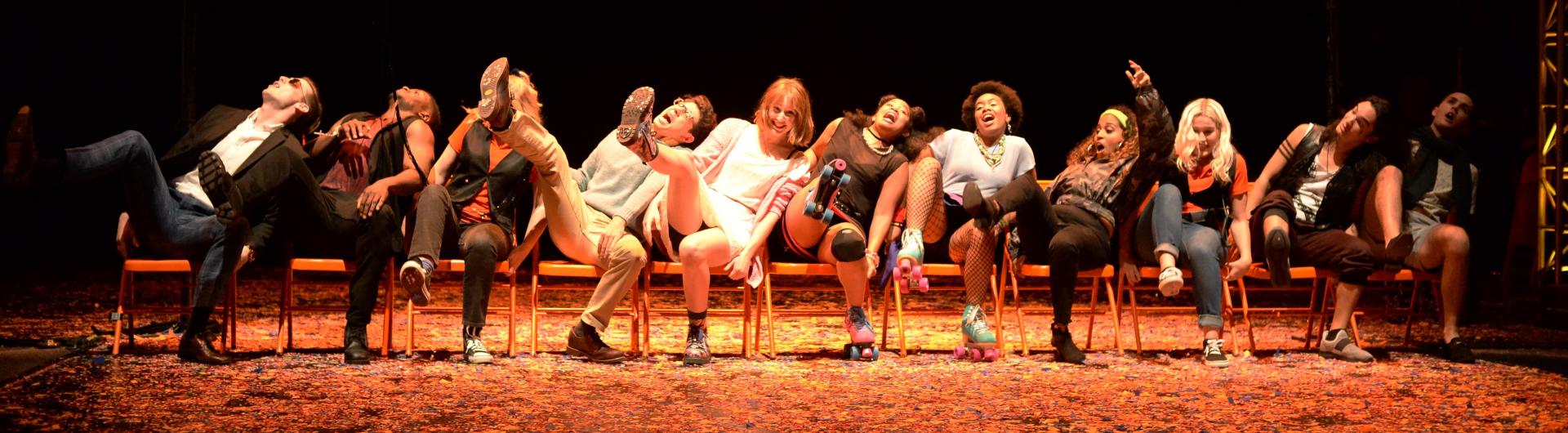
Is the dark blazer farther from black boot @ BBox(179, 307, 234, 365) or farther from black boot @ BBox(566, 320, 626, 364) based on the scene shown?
black boot @ BBox(566, 320, 626, 364)

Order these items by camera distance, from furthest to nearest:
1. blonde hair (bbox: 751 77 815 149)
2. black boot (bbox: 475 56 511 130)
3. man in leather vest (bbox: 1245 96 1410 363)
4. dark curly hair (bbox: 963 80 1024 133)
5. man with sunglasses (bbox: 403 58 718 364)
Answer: dark curly hair (bbox: 963 80 1024 133)
blonde hair (bbox: 751 77 815 149)
man in leather vest (bbox: 1245 96 1410 363)
man with sunglasses (bbox: 403 58 718 364)
black boot (bbox: 475 56 511 130)

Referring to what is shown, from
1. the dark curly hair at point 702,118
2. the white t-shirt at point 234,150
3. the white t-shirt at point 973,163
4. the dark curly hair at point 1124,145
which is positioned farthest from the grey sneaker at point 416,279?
the dark curly hair at point 1124,145

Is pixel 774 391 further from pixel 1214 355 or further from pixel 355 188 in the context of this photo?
pixel 355 188

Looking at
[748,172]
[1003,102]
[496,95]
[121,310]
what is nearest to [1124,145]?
[1003,102]

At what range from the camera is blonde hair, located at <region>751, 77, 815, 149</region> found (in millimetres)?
4793

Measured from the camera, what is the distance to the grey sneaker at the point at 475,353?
4.38 meters

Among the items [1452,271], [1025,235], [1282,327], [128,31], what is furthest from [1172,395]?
[128,31]

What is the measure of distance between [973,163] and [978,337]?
75 centimetres

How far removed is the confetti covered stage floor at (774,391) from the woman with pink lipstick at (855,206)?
0.94 feet

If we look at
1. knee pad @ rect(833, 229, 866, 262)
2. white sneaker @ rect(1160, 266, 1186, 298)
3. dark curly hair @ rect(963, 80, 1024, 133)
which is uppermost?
dark curly hair @ rect(963, 80, 1024, 133)

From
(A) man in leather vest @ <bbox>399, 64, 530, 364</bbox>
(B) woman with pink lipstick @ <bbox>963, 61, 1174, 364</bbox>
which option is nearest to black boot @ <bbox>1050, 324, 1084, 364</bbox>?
(B) woman with pink lipstick @ <bbox>963, 61, 1174, 364</bbox>

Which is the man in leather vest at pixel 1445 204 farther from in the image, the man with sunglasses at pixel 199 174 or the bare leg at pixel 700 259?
the man with sunglasses at pixel 199 174

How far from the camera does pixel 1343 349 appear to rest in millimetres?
4672

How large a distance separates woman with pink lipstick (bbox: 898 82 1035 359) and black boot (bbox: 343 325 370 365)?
1.79 meters
